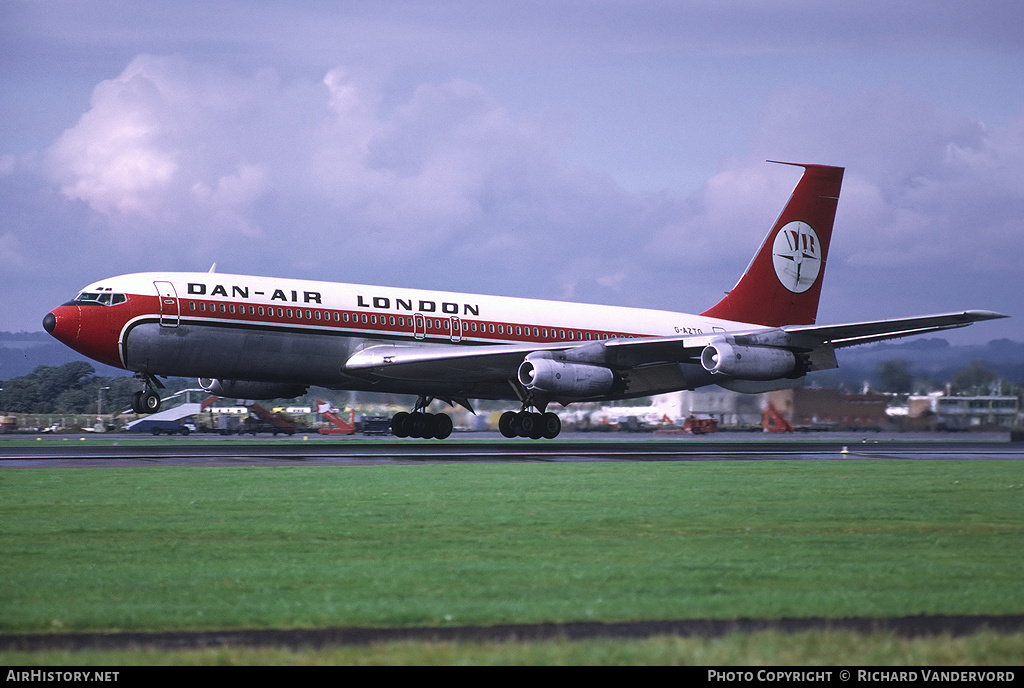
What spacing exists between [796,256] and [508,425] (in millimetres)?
15883

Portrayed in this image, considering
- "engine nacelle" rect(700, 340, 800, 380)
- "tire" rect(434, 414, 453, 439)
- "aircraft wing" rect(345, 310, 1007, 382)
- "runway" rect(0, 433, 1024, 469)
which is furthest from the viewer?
"tire" rect(434, 414, 453, 439)

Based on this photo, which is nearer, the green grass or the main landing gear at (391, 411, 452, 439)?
the green grass

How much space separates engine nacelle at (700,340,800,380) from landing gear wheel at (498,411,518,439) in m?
7.91

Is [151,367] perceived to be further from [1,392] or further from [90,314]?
[1,392]

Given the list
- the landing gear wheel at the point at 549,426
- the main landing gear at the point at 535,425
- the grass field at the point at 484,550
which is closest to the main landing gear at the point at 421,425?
the main landing gear at the point at 535,425

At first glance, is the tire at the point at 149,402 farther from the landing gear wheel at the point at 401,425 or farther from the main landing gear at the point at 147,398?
the landing gear wheel at the point at 401,425

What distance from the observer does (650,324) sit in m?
47.5

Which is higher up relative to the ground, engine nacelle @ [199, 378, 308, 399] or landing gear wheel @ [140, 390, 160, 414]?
engine nacelle @ [199, 378, 308, 399]

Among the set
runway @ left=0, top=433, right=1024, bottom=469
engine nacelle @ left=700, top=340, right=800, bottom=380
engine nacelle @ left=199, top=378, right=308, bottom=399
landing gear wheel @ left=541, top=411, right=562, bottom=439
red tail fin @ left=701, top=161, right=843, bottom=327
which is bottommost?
runway @ left=0, top=433, right=1024, bottom=469

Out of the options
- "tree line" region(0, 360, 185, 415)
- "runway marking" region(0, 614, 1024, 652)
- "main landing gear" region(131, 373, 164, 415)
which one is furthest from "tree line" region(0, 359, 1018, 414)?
"runway marking" region(0, 614, 1024, 652)

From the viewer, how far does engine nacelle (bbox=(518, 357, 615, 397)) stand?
39375 millimetres

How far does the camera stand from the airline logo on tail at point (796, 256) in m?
50.5

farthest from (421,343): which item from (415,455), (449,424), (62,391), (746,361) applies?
(62,391)

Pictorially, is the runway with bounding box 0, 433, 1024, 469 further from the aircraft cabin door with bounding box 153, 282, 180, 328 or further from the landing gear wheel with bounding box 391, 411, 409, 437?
the aircraft cabin door with bounding box 153, 282, 180, 328
